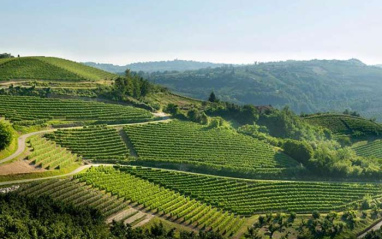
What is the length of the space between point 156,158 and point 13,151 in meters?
26.3

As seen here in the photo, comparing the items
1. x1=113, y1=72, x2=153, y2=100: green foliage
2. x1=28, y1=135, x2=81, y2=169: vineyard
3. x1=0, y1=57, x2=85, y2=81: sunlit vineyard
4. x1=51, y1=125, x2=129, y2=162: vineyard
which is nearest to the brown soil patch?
x1=28, y1=135, x2=81, y2=169: vineyard

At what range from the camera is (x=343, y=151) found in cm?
9119

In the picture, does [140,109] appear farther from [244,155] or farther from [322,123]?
[322,123]

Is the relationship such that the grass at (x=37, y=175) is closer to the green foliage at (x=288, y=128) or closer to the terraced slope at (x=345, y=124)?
the green foliage at (x=288, y=128)

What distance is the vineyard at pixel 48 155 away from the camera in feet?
185

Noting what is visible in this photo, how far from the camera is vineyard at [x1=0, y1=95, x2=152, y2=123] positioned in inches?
3027

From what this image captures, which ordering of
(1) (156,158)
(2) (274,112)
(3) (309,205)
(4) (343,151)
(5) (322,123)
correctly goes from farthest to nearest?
(5) (322,123), (2) (274,112), (4) (343,151), (1) (156,158), (3) (309,205)

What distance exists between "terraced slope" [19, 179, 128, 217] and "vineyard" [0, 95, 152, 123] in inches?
1180

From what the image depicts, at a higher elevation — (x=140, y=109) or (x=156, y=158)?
(x=140, y=109)

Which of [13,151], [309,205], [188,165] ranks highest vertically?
[13,151]

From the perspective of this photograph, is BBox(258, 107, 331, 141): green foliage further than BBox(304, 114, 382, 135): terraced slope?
No

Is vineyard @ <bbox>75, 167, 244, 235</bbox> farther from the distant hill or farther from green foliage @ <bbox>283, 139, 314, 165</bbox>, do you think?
the distant hill

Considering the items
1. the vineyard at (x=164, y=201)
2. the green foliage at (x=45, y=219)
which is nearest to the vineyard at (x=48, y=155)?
the vineyard at (x=164, y=201)

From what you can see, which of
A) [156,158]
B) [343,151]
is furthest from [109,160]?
[343,151]
